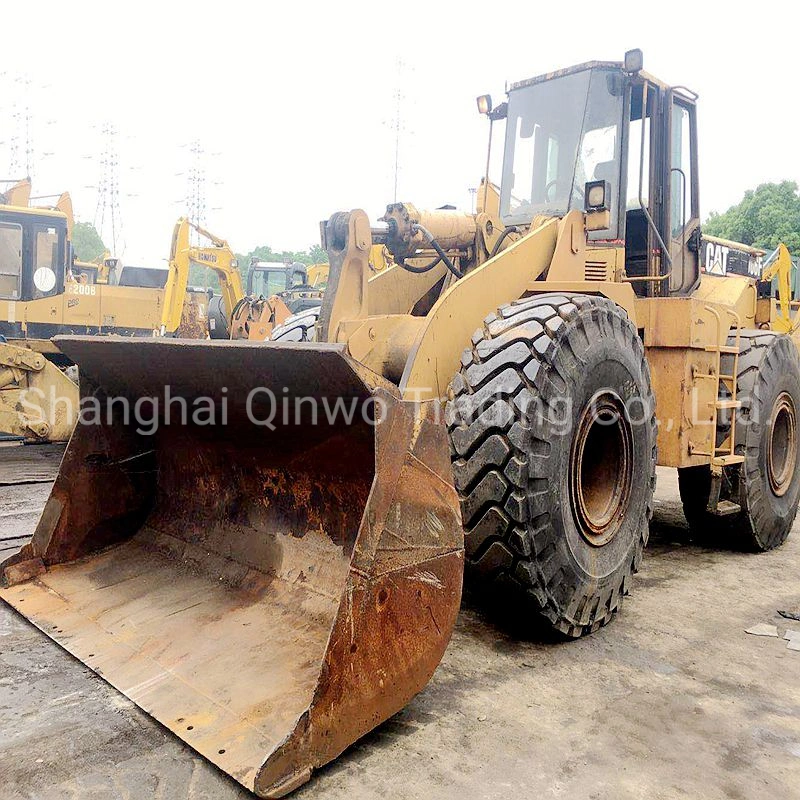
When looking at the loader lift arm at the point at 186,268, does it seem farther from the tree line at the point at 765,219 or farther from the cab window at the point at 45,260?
the tree line at the point at 765,219

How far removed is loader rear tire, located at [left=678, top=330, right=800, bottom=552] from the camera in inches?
208

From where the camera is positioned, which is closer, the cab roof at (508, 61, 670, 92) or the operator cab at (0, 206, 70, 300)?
the cab roof at (508, 61, 670, 92)

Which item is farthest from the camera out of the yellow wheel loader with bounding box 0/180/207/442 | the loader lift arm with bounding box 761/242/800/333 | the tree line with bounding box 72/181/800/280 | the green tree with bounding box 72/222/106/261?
the green tree with bounding box 72/222/106/261

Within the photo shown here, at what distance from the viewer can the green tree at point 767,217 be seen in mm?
28542

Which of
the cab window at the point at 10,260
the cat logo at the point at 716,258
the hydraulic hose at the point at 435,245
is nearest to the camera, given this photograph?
the hydraulic hose at the point at 435,245

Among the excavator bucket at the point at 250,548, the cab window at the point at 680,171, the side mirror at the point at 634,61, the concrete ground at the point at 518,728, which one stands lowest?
the concrete ground at the point at 518,728

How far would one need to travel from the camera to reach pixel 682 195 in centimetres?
549

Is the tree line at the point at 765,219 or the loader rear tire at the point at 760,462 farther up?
the tree line at the point at 765,219

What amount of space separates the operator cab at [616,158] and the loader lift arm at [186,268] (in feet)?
27.5

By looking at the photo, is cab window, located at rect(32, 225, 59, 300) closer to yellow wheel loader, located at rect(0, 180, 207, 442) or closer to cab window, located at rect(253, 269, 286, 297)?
yellow wheel loader, located at rect(0, 180, 207, 442)

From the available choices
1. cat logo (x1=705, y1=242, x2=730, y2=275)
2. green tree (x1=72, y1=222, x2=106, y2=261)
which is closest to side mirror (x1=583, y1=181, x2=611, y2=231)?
cat logo (x1=705, y1=242, x2=730, y2=275)

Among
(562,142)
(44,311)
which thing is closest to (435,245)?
(562,142)

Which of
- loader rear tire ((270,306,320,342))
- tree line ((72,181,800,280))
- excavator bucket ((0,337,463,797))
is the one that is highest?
tree line ((72,181,800,280))

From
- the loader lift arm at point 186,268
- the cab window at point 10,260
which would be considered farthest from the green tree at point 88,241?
the cab window at point 10,260
